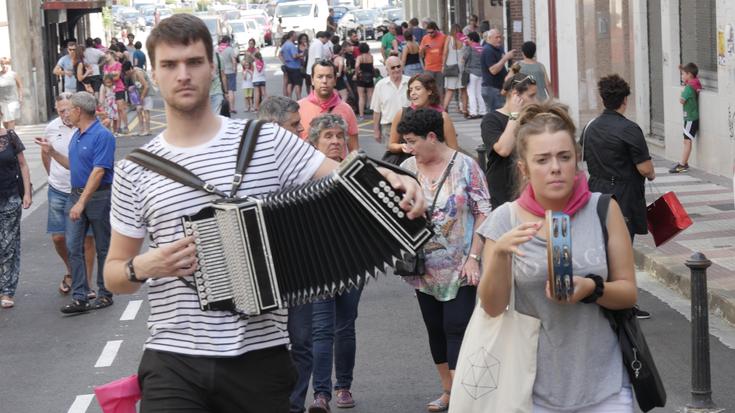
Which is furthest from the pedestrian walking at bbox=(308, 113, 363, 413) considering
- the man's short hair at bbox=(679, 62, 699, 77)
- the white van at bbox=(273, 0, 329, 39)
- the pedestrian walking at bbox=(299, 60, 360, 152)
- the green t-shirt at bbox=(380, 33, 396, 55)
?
the white van at bbox=(273, 0, 329, 39)

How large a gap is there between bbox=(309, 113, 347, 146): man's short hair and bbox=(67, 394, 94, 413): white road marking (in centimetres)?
226

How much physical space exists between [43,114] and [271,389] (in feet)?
100

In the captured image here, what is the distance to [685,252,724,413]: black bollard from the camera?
757 cm

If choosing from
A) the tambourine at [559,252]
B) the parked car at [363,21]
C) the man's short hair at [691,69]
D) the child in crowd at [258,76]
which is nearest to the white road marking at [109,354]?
the tambourine at [559,252]

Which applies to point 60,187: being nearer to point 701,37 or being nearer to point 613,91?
point 613,91

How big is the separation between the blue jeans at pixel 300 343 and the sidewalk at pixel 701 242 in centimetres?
404

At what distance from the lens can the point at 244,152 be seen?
440 cm

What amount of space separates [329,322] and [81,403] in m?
1.95

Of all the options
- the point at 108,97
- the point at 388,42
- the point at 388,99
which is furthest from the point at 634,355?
the point at 388,42

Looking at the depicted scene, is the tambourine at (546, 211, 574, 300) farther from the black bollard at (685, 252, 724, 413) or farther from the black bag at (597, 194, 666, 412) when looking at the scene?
the black bollard at (685, 252, 724, 413)

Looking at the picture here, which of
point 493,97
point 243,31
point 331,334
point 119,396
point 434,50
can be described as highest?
point 243,31

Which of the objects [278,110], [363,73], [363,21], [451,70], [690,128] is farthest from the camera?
[363,21]

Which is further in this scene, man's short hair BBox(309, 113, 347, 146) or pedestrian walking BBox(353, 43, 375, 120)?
pedestrian walking BBox(353, 43, 375, 120)

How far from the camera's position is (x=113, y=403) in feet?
15.0
